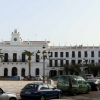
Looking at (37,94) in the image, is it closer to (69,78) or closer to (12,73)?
(69,78)

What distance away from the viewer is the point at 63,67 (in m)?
62.5

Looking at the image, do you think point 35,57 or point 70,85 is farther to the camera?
point 35,57

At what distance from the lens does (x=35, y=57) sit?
6316 cm

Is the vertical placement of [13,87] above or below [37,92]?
below

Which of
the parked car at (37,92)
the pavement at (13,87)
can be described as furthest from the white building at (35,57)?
the parked car at (37,92)

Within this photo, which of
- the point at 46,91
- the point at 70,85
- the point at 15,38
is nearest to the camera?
the point at 46,91

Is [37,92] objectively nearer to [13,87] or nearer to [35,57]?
[13,87]

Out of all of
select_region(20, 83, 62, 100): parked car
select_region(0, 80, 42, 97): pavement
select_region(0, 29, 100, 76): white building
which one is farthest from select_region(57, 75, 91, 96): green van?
select_region(0, 29, 100, 76): white building

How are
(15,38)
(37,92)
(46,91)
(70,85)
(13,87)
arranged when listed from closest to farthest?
(37,92), (46,91), (70,85), (13,87), (15,38)

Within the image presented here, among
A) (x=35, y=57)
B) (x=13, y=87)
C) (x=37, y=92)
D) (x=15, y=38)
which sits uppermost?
(x=15, y=38)

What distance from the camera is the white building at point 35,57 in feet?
206

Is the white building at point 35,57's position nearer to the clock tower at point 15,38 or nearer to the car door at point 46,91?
the clock tower at point 15,38

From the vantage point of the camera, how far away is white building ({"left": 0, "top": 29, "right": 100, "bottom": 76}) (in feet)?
206

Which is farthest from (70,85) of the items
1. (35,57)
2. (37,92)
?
(35,57)
